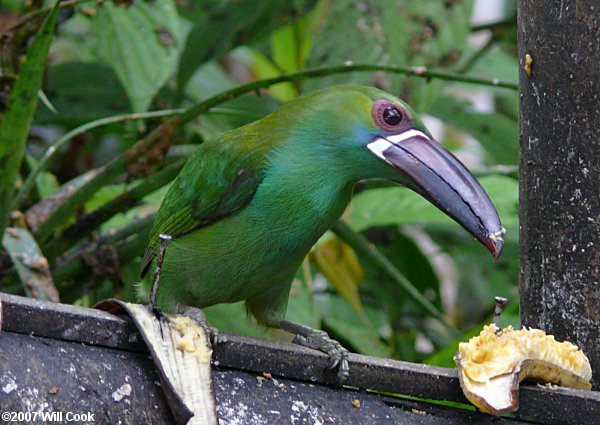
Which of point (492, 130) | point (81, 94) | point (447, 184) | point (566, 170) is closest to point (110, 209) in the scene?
point (81, 94)

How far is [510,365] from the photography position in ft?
5.94

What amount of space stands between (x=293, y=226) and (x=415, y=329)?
→ 1.99 meters

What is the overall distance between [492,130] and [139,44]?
1.59m

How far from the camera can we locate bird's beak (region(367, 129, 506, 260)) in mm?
2053

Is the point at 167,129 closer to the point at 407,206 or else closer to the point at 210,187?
the point at 210,187

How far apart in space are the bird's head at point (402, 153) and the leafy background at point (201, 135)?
34cm

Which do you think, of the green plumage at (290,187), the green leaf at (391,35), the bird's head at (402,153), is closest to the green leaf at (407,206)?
the green leaf at (391,35)

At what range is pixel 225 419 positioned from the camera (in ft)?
5.51

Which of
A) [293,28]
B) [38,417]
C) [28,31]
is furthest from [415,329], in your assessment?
[38,417]

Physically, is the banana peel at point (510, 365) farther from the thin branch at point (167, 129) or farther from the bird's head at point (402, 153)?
the thin branch at point (167, 129)

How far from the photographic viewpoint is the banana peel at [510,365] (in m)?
1.78

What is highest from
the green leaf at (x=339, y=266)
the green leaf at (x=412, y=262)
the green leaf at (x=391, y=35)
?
the green leaf at (x=391, y=35)

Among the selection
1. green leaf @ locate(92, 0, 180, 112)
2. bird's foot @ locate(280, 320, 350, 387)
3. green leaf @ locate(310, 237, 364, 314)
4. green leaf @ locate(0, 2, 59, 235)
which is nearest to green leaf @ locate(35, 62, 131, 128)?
green leaf @ locate(92, 0, 180, 112)

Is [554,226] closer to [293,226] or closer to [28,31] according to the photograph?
[293,226]
